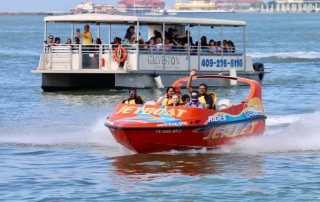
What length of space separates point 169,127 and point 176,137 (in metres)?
0.38

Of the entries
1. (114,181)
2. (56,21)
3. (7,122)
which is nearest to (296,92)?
(56,21)

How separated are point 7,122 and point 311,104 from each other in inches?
392

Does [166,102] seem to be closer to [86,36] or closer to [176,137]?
[176,137]

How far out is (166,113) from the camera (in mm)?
19438

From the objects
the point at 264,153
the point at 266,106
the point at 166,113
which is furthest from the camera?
the point at 266,106

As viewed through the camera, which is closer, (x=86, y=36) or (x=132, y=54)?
(x=132, y=54)

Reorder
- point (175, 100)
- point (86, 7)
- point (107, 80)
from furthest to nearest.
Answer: point (86, 7) → point (107, 80) → point (175, 100)

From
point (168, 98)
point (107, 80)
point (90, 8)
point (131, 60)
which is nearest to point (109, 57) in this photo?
point (131, 60)

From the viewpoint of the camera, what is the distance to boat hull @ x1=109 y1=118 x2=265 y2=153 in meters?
19.3

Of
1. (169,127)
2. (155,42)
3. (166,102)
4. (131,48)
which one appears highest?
(155,42)

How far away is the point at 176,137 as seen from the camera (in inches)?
771

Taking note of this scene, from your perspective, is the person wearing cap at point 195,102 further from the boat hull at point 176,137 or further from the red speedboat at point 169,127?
the boat hull at point 176,137

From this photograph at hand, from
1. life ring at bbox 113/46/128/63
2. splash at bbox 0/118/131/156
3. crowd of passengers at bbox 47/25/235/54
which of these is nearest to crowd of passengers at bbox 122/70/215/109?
splash at bbox 0/118/131/156

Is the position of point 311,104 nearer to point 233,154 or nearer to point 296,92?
point 296,92
